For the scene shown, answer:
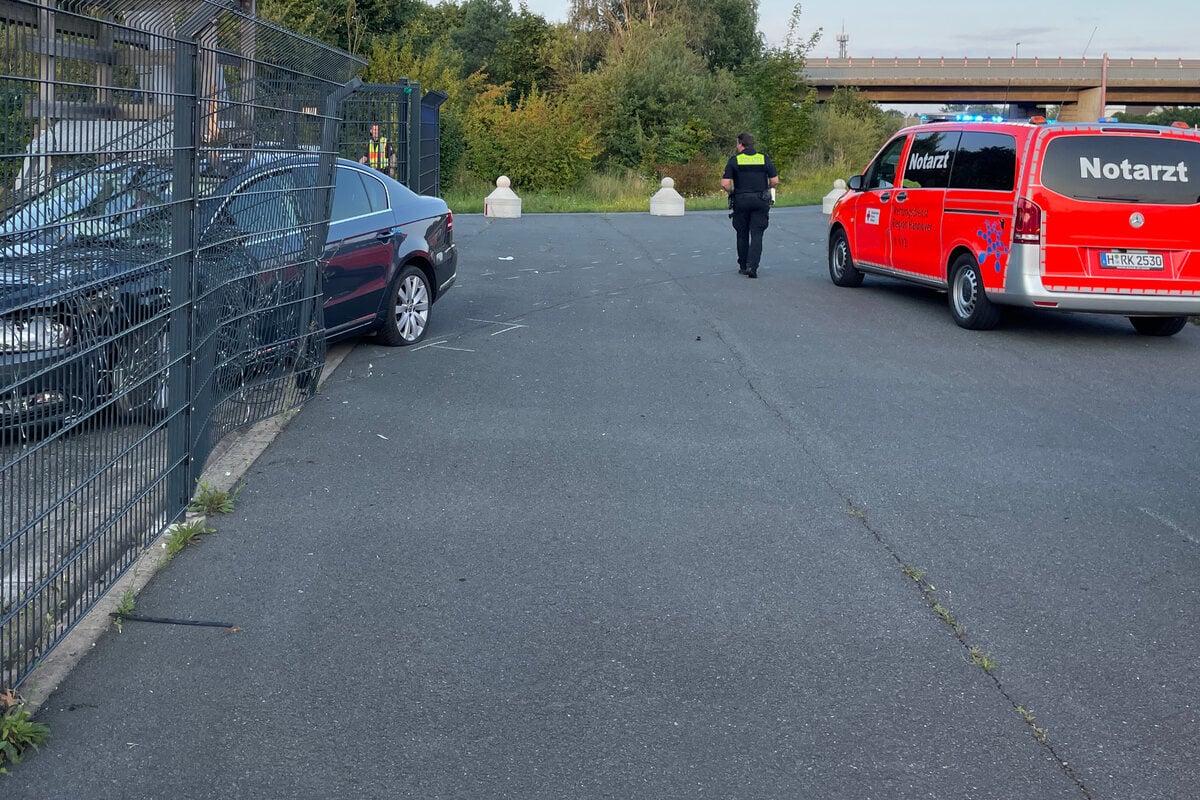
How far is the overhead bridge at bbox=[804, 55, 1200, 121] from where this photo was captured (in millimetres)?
74938

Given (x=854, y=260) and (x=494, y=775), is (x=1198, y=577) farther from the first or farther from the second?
(x=854, y=260)

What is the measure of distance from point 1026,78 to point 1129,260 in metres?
68.1

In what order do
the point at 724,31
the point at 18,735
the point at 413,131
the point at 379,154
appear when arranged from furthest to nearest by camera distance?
1. the point at 724,31
2. the point at 413,131
3. the point at 379,154
4. the point at 18,735

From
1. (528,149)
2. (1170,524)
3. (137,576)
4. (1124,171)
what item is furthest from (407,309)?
(528,149)

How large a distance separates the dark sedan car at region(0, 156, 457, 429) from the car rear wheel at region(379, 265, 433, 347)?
146cm

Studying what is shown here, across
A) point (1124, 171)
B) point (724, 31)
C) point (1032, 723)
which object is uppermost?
point (724, 31)

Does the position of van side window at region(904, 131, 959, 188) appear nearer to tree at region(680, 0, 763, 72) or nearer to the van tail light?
the van tail light

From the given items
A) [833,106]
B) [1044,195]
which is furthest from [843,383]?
[833,106]

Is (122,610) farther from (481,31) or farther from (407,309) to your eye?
(481,31)

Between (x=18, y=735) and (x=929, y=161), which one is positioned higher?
(x=929, y=161)

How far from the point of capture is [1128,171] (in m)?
11.6

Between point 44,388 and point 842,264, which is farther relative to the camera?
point 842,264

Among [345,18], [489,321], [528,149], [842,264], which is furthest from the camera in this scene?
[345,18]

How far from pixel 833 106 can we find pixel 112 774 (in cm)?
5529
